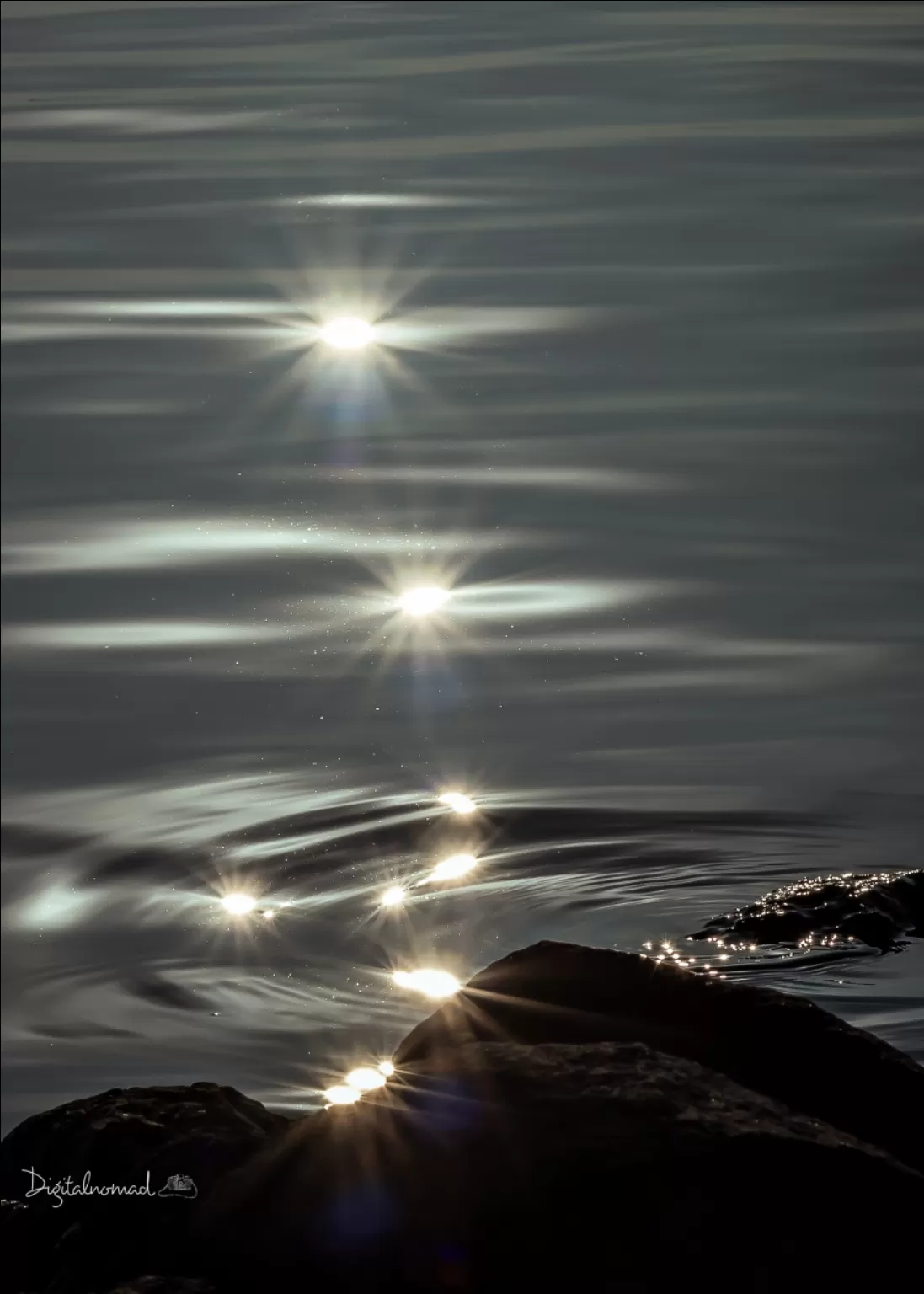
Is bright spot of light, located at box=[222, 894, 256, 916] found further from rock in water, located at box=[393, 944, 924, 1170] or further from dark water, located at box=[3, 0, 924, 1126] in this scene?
rock in water, located at box=[393, 944, 924, 1170]

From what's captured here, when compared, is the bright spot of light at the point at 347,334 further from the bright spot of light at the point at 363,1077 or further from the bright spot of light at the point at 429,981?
the bright spot of light at the point at 363,1077

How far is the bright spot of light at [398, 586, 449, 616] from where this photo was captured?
A: 6605mm

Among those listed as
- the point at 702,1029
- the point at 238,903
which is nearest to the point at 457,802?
the point at 238,903

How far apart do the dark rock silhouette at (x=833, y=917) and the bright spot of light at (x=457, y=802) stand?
0.96 meters

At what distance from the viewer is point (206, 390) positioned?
27.1 feet

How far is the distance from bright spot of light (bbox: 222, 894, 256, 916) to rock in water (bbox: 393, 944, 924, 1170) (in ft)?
4.85

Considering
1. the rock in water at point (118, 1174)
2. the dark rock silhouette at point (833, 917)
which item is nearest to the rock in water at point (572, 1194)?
the rock in water at point (118, 1174)

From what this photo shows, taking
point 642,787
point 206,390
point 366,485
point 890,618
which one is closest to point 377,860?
point 642,787

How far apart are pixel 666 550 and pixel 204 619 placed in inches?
55.1

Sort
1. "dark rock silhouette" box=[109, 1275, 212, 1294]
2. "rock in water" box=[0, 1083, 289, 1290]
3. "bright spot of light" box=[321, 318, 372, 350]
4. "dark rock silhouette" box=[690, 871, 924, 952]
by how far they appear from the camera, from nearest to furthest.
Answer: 1. "dark rock silhouette" box=[109, 1275, 212, 1294]
2. "rock in water" box=[0, 1083, 289, 1290]
3. "dark rock silhouette" box=[690, 871, 924, 952]
4. "bright spot of light" box=[321, 318, 372, 350]

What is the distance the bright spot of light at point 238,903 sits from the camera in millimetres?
5168

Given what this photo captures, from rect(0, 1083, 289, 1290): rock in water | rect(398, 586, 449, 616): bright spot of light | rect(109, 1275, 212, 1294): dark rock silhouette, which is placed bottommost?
rect(109, 1275, 212, 1294): dark rock silhouette

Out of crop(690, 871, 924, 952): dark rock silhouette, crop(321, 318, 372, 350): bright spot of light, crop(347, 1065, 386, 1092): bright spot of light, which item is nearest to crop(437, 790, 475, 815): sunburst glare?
crop(690, 871, 924, 952): dark rock silhouette

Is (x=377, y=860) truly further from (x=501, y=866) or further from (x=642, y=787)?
(x=642, y=787)
